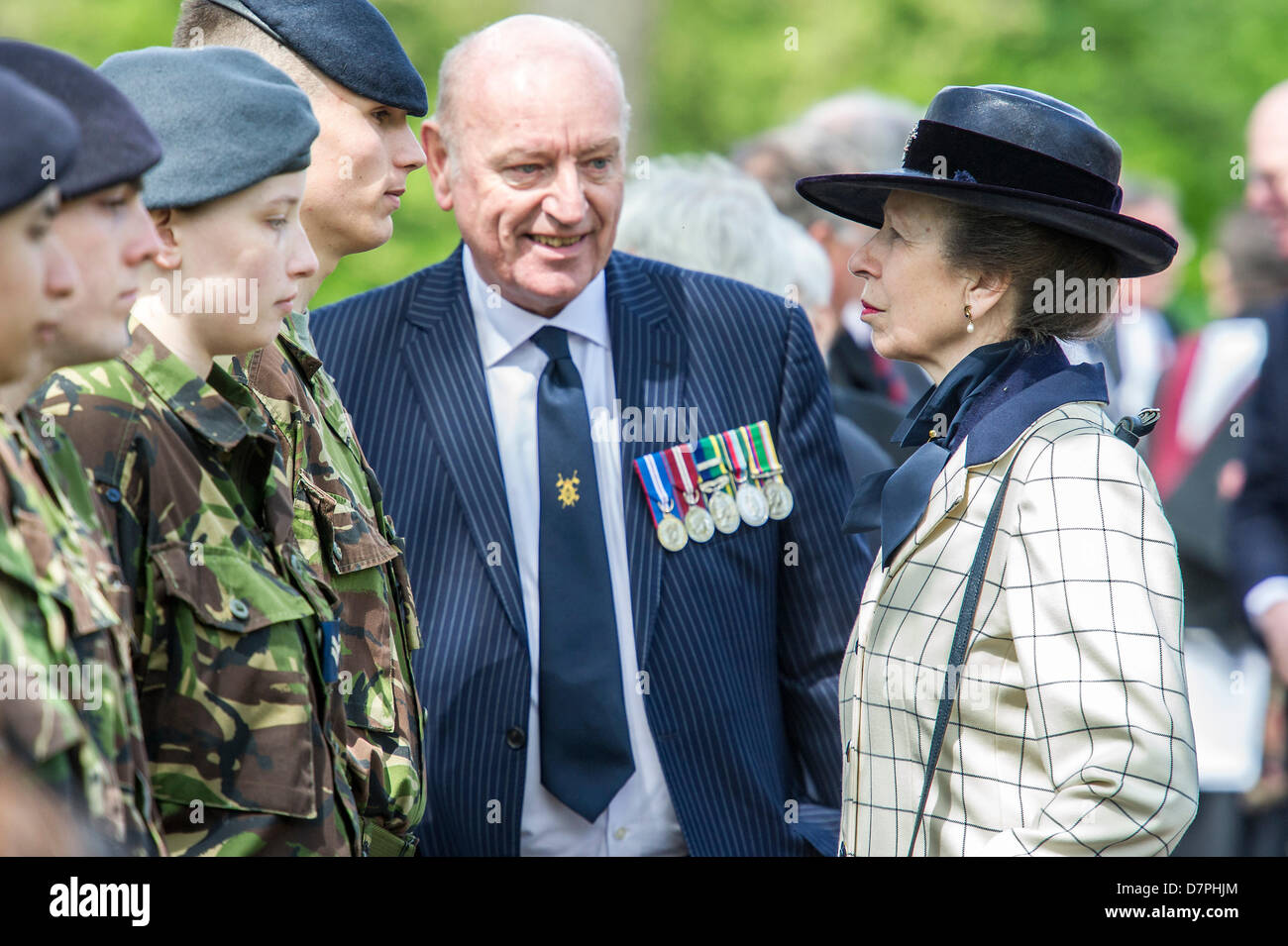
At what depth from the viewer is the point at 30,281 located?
5.56 feet

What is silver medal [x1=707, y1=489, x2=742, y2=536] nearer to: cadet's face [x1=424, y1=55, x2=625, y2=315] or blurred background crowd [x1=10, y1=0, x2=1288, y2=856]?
cadet's face [x1=424, y1=55, x2=625, y2=315]

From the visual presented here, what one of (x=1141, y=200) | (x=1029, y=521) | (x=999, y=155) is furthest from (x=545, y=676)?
(x=1141, y=200)

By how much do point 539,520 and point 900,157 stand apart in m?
3.21

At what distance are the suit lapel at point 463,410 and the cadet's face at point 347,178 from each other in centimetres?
48

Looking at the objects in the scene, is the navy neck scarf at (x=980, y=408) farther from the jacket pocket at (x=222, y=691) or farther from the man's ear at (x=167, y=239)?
the man's ear at (x=167, y=239)

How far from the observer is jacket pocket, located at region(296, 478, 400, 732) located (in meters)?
2.54

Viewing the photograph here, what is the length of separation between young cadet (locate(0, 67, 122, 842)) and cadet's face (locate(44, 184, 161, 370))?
3 centimetres

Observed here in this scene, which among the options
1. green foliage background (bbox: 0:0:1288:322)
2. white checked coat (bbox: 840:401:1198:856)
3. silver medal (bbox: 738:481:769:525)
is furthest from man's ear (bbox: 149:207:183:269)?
green foliage background (bbox: 0:0:1288:322)

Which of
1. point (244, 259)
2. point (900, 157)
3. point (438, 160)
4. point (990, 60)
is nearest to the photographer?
point (244, 259)

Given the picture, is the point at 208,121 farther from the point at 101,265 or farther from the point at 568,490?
the point at 568,490

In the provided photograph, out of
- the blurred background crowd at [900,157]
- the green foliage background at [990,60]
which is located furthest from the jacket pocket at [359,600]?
the green foliage background at [990,60]

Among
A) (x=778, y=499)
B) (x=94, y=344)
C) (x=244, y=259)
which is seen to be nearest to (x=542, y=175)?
(x=778, y=499)

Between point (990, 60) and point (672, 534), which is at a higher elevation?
point (990, 60)

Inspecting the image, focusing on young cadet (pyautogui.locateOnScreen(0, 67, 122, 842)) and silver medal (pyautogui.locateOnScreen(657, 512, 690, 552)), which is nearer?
young cadet (pyautogui.locateOnScreen(0, 67, 122, 842))
